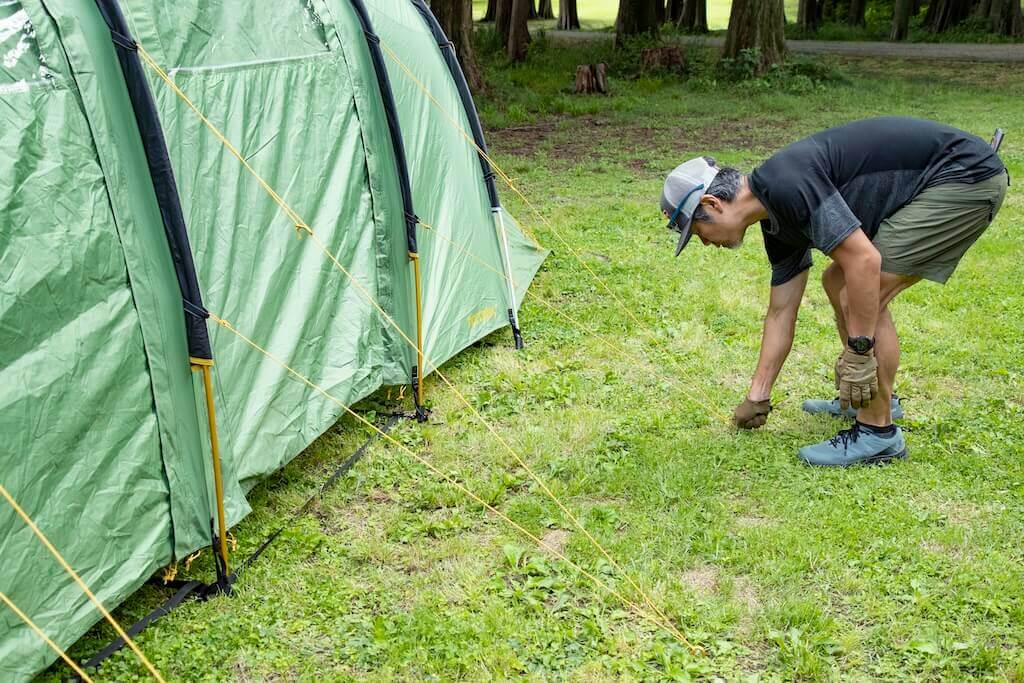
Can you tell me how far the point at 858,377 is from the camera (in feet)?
13.0

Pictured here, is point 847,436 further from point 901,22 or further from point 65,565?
point 901,22

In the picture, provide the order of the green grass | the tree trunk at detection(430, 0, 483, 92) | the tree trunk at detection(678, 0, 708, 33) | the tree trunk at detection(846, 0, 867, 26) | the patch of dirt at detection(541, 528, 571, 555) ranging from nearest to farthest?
the patch of dirt at detection(541, 528, 571, 555)
the tree trunk at detection(430, 0, 483, 92)
the green grass
the tree trunk at detection(678, 0, 708, 33)
the tree trunk at detection(846, 0, 867, 26)

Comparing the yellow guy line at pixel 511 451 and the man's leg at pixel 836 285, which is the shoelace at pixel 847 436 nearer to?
the man's leg at pixel 836 285

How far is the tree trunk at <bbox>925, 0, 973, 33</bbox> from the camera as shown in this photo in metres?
26.2

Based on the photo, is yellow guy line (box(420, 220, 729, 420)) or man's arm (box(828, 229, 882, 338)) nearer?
man's arm (box(828, 229, 882, 338))

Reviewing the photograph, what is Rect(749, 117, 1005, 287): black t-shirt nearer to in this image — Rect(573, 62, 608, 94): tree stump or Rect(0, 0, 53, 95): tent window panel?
Rect(0, 0, 53, 95): tent window panel

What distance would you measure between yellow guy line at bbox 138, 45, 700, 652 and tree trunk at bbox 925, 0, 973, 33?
25522mm

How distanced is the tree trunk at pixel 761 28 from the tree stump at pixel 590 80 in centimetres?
267

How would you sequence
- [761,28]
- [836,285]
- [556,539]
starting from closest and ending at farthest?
[556,539], [836,285], [761,28]

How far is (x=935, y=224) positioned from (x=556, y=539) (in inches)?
77.3

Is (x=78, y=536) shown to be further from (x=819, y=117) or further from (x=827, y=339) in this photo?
(x=819, y=117)

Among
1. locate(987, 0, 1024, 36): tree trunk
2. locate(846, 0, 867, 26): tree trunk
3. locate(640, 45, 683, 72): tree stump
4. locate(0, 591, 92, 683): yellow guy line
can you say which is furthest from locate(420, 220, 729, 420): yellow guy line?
locate(846, 0, 867, 26): tree trunk

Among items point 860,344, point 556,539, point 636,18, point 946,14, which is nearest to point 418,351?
point 556,539


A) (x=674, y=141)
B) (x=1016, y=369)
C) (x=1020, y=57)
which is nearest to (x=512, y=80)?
(x=674, y=141)
